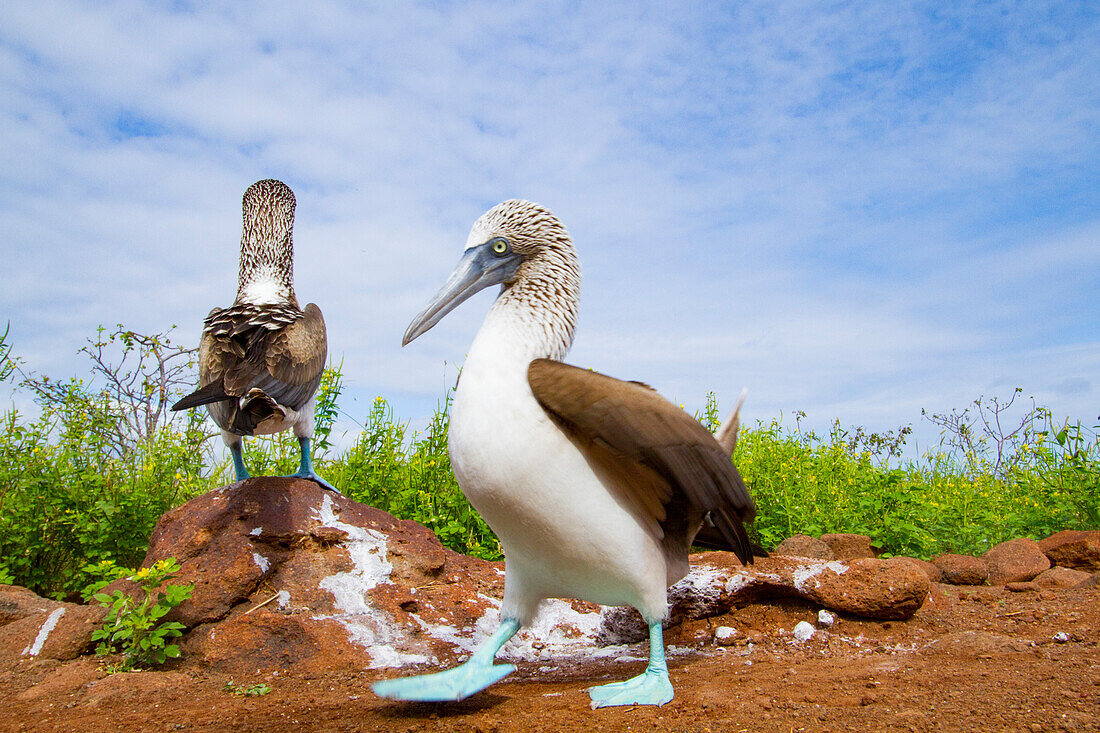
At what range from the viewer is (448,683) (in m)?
2.99

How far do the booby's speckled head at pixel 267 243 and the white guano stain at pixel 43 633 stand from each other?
2776mm

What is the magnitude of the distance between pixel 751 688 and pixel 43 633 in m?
3.64

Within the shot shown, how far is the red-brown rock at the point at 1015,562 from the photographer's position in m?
5.21

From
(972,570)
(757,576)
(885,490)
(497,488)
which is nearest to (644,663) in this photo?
(757,576)

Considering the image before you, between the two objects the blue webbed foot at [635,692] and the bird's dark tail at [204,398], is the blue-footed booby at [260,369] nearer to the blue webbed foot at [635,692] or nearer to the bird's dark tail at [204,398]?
the bird's dark tail at [204,398]

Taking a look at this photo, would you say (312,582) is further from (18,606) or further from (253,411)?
(18,606)

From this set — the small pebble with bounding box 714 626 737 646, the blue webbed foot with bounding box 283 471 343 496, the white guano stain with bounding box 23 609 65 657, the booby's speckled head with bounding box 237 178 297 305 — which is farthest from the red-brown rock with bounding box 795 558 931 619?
the booby's speckled head with bounding box 237 178 297 305

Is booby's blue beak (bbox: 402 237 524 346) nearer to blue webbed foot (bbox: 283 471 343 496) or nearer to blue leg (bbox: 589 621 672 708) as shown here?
blue leg (bbox: 589 621 672 708)

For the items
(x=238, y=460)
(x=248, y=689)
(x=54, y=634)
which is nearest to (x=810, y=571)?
(x=248, y=689)

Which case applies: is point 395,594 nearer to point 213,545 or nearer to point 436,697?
point 213,545

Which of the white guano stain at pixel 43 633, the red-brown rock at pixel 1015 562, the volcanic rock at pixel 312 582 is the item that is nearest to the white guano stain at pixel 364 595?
the volcanic rock at pixel 312 582

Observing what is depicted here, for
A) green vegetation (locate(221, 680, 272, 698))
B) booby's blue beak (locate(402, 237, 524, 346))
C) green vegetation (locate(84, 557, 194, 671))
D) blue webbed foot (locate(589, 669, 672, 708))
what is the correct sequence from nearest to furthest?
blue webbed foot (locate(589, 669, 672, 708)) < green vegetation (locate(221, 680, 272, 698)) < booby's blue beak (locate(402, 237, 524, 346)) < green vegetation (locate(84, 557, 194, 671))

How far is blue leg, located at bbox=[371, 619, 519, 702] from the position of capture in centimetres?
290

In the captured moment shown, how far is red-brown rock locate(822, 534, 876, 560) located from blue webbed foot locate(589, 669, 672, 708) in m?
3.21
